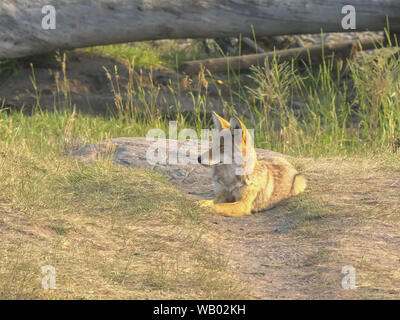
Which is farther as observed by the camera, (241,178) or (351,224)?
(241,178)

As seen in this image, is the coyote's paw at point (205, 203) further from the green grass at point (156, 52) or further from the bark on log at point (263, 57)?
the bark on log at point (263, 57)

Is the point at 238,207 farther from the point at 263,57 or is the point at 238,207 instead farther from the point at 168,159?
the point at 263,57

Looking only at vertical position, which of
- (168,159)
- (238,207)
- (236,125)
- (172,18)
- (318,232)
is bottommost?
(318,232)

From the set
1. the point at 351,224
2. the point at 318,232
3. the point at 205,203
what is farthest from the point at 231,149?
the point at 351,224

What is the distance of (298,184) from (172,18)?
12.3ft

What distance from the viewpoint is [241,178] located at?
5.50 m

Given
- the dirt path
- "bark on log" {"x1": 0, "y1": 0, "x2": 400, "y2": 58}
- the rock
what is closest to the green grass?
"bark on log" {"x1": 0, "y1": 0, "x2": 400, "y2": 58}

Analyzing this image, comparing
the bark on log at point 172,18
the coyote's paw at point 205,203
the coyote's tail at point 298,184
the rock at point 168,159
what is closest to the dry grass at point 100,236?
the coyote's paw at point 205,203

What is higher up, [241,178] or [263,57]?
[263,57]

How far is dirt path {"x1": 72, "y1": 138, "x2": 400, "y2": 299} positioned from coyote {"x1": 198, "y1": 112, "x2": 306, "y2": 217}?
0.33 feet

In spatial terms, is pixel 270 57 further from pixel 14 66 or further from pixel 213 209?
pixel 213 209

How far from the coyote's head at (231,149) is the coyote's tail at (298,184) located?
20.7 inches

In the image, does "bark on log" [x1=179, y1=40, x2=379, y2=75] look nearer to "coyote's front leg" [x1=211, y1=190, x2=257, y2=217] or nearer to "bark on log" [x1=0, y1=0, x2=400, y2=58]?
"bark on log" [x1=0, y1=0, x2=400, y2=58]
